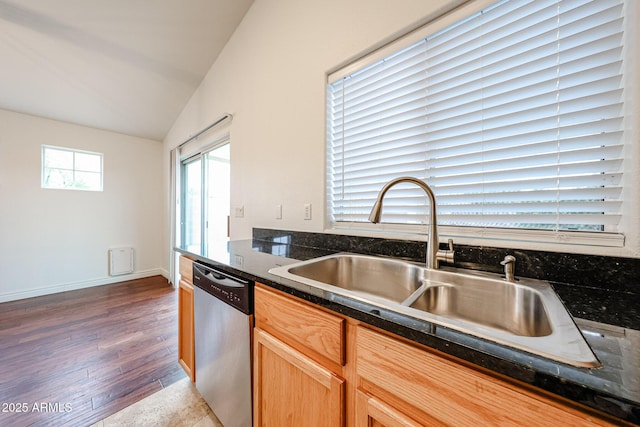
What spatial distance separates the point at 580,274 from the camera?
0.73 m

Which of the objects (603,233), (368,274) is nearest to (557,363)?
(603,233)

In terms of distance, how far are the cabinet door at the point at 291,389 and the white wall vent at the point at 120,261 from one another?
403 centimetres

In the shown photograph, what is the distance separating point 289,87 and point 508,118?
54.4 inches

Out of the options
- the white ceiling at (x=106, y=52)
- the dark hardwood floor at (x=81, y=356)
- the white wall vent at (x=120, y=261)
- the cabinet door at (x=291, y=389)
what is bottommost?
the dark hardwood floor at (x=81, y=356)

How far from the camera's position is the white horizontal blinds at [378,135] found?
3.79 ft

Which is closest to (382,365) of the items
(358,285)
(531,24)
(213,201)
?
(358,285)

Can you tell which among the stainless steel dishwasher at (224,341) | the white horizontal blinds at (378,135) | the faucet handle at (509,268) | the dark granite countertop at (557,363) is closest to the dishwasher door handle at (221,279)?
Result: the stainless steel dishwasher at (224,341)

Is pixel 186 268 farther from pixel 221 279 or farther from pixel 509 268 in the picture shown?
pixel 509 268

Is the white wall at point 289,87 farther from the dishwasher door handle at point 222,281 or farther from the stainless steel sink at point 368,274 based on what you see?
the dishwasher door handle at point 222,281

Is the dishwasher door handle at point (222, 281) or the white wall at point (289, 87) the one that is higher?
the white wall at point (289, 87)

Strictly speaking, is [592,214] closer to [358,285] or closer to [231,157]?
[358,285]

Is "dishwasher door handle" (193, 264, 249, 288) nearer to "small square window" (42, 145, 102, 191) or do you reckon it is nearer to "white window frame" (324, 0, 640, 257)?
"white window frame" (324, 0, 640, 257)

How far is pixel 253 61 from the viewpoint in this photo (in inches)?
80.9

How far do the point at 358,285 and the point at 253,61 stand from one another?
211cm
